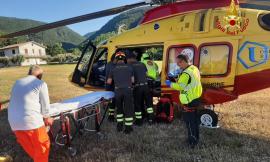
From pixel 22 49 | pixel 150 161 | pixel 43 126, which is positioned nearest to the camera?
pixel 43 126

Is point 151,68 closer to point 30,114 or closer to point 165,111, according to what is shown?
point 165,111

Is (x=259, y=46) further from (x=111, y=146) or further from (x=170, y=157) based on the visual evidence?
(x=111, y=146)

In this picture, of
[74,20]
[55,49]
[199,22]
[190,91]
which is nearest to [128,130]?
[190,91]

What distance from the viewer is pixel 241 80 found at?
307 inches

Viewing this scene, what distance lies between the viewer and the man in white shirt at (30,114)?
15.9 ft

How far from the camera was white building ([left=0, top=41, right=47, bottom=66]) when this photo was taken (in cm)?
10201

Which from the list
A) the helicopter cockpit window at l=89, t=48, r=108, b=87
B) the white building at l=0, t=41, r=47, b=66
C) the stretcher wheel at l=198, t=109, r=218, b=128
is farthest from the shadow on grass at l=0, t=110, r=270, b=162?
the white building at l=0, t=41, r=47, b=66

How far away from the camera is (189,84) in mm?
6164

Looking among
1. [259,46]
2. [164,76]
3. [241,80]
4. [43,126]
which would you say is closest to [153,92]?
[164,76]

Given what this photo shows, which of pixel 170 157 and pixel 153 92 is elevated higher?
pixel 153 92

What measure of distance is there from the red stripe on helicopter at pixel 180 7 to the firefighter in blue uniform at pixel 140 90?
1506 mm

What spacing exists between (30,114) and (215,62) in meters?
4.77

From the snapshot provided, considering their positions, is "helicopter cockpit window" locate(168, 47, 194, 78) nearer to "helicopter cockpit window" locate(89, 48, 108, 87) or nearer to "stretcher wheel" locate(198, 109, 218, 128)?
"stretcher wheel" locate(198, 109, 218, 128)

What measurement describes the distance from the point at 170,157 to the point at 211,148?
860 millimetres
